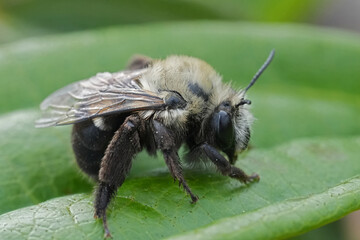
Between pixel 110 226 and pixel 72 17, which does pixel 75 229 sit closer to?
pixel 110 226

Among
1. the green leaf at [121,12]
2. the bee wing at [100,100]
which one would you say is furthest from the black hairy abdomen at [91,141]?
the green leaf at [121,12]

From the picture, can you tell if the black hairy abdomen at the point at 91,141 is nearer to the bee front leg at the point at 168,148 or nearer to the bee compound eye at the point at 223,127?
the bee front leg at the point at 168,148

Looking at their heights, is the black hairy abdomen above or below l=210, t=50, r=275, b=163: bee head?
below

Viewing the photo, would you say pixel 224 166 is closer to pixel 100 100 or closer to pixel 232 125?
pixel 232 125

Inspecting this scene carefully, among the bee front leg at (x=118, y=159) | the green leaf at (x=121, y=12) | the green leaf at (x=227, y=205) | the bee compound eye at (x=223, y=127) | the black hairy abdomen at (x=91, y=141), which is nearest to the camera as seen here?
the green leaf at (x=227, y=205)

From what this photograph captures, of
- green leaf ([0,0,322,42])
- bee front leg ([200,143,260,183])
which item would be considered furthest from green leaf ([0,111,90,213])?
green leaf ([0,0,322,42])

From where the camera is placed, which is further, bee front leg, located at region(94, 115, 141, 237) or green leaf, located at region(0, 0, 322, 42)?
green leaf, located at region(0, 0, 322, 42)

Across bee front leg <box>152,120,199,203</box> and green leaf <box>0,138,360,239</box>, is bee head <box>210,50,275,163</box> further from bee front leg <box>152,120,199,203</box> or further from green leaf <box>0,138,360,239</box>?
bee front leg <box>152,120,199,203</box>
